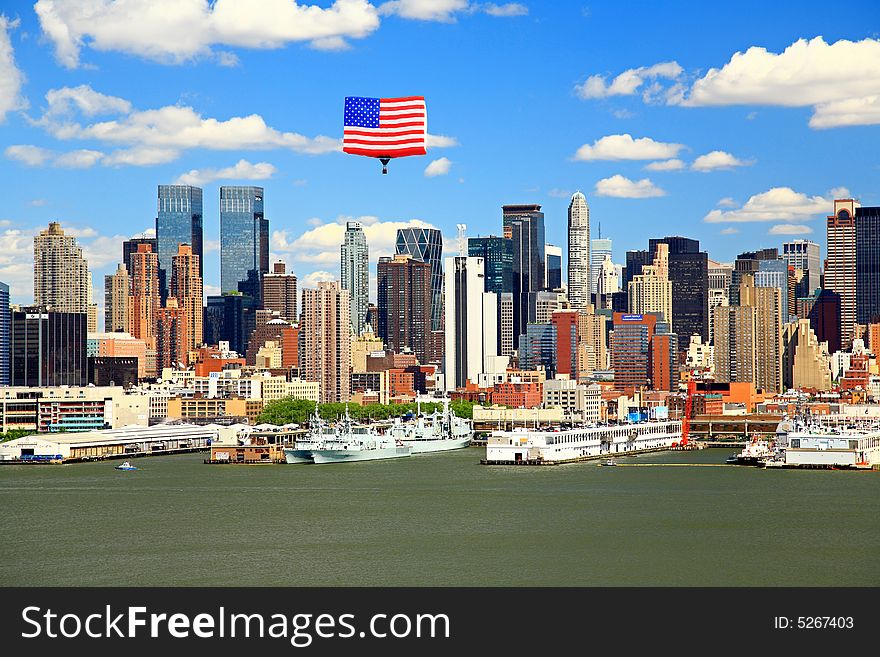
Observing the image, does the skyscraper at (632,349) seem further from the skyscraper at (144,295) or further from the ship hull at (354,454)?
the ship hull at (354,454)

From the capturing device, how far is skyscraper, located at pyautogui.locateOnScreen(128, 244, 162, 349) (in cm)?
13400

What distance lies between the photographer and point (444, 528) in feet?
91.2

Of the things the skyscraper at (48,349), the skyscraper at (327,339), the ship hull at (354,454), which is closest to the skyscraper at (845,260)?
the skyscraper at (327,339)

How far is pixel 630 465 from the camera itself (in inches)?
1822

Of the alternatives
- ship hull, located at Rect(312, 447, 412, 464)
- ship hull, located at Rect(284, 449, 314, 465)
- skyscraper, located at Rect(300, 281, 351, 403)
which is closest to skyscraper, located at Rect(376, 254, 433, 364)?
skyscraper, located at Rect(300, 281, 351, 403)

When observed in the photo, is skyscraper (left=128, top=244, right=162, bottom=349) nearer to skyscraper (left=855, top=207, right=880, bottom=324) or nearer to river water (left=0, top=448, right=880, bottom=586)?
skyscraper (left=855, top=207, right=880, bottom=324)

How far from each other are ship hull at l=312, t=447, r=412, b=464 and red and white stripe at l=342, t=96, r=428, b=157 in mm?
23573

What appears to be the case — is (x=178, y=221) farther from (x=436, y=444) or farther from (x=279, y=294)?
(x=436, y=444)

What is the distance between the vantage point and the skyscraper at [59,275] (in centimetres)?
12025

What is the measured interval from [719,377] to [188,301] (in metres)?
49.7

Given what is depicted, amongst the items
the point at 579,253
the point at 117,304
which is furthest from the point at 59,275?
the point at 579,253

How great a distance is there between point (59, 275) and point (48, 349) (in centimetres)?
2832

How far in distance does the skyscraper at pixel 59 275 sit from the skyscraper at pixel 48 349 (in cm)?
2437
